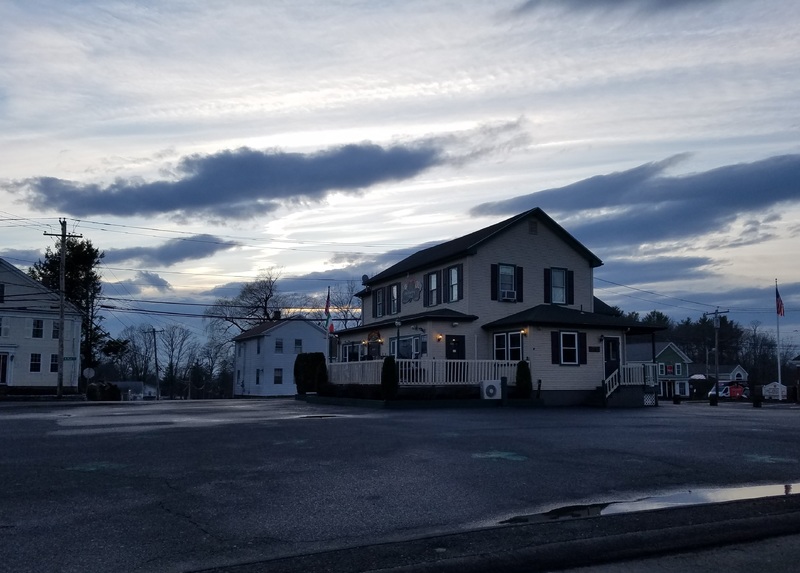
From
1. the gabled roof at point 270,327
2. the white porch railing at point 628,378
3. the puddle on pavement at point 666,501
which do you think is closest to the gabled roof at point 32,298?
the gabled roof at point 270,327

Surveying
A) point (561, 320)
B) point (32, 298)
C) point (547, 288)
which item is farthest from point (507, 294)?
point (32, 298)

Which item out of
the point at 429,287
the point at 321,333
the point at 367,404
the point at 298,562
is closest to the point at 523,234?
the point at 429,287

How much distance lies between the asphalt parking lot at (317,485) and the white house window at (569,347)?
17.4 m

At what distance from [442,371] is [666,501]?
868 inches

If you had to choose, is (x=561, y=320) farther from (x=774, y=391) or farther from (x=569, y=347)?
(x=774, y=391)

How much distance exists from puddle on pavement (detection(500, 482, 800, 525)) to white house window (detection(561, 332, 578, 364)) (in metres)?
23.9

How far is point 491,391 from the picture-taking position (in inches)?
1159

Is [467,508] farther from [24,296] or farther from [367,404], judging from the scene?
[24,296]

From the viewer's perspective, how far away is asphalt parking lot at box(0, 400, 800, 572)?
629 centimetres

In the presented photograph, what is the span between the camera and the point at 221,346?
313 feet

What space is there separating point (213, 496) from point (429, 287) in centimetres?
3067

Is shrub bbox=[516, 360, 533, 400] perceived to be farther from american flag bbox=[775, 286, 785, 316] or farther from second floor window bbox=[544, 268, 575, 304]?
american flag bbox=[775, 286, 785, 316]

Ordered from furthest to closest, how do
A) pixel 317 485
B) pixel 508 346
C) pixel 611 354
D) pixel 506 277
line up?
pixel 506 277
pixel 611 354
pixel 508 346
pixel 317 485

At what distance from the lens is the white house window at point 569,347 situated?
3328 cm
